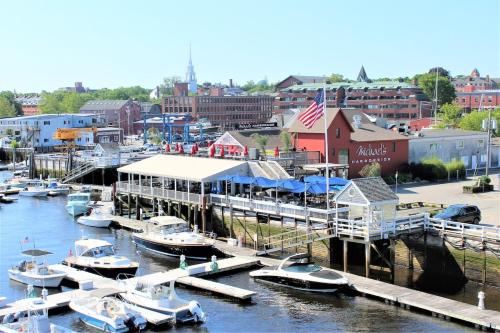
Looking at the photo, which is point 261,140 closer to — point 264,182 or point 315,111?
point 264,182

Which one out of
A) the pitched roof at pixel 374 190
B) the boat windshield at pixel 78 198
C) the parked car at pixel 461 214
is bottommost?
the boat windshield at pixel 78 198

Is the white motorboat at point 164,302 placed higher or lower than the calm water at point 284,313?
higher

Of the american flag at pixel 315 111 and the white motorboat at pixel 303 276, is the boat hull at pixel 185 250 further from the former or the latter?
the american flag at pixel 315 111

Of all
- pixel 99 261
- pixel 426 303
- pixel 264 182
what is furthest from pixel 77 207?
pixel 426 303

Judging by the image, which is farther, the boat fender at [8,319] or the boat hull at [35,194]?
the boat hull at [35,194]

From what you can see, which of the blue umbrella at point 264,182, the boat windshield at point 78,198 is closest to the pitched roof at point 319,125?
the blue umbrella at point 264,182

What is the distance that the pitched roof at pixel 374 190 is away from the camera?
4062 cm

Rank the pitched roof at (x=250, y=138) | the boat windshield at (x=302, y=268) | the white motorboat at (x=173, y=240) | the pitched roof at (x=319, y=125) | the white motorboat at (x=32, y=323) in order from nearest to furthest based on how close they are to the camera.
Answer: the white motorboat at (x=32, y=323) → the boat windshield at (x=302, y=268) → the white motorboat at (x=173, y=240) → the pitched roof at (x=319, y=125) → the pitched roof at (x=250, y=138)

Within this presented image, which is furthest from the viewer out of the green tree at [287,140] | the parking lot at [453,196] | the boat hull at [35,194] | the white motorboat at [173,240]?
the boat hull at [35,194]

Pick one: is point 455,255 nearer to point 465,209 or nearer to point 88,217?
point 465,209

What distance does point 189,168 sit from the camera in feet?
183

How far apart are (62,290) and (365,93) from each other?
122m

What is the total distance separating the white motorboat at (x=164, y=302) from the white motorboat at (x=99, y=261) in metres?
6.00

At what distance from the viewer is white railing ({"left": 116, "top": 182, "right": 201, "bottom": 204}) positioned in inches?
2101
